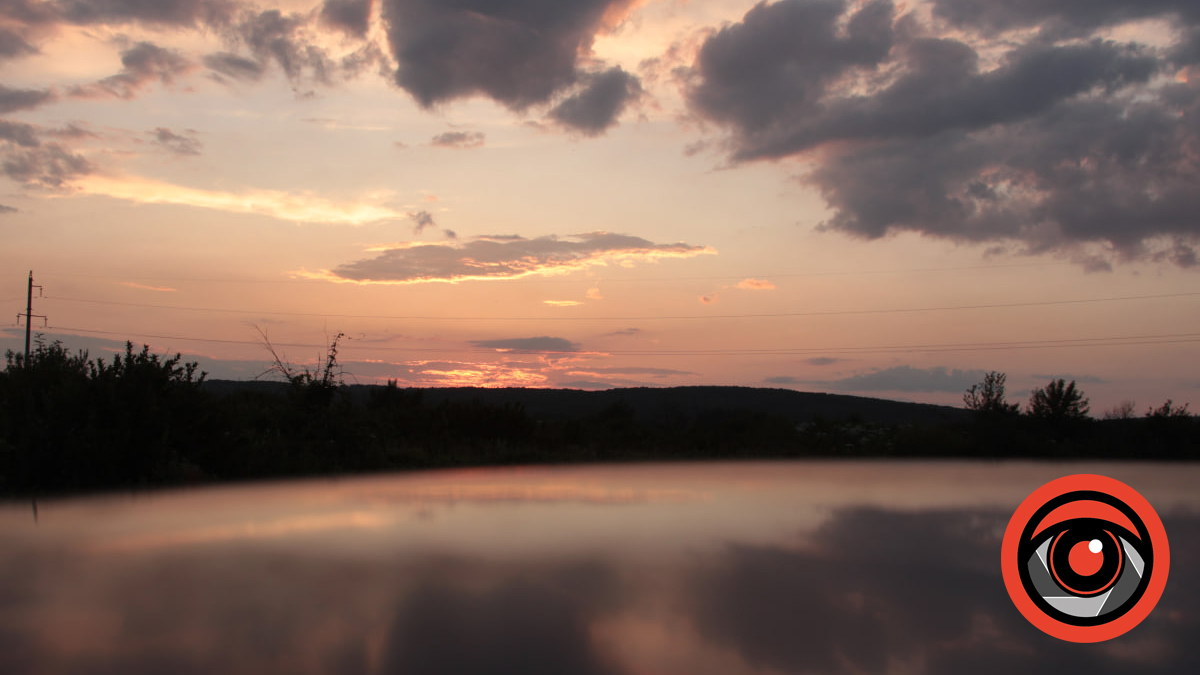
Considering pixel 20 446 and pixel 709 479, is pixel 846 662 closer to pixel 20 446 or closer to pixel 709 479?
pixel 709 479

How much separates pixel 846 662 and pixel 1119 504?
249 cm

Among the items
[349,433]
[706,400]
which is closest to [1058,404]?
[349,433]

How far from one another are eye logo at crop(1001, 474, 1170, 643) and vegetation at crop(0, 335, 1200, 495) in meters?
16.8

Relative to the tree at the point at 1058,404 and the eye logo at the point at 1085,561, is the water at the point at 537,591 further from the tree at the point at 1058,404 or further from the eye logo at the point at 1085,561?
the tree at the point at 1058,404

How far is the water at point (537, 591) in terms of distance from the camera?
556 cm

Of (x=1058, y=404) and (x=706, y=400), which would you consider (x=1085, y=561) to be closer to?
(x=1058, y=404)

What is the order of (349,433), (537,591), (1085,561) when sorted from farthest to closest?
1. (349,433)
2. (537,591)
3. (1085,561)

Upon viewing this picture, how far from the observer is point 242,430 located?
866 inches

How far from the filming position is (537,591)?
7.32m

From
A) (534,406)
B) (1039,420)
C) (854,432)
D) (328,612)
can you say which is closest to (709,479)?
(328,612)

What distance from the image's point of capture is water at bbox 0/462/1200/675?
5.56 m

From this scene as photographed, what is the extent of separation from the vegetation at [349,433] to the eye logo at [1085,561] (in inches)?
663

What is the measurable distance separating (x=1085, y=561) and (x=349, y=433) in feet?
69.7

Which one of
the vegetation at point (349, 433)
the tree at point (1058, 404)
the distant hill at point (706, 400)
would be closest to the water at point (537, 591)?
the vegetation at point (349, 433)
